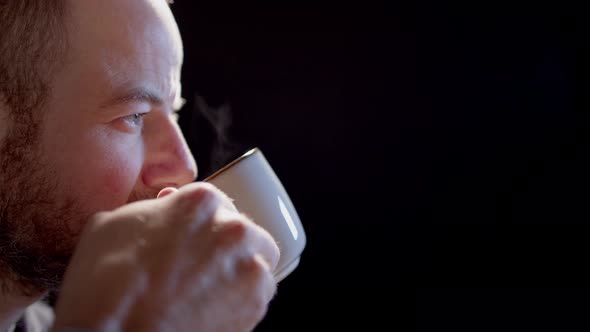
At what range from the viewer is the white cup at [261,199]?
819mm

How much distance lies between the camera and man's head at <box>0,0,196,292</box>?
847mm

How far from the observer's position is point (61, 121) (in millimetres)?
855

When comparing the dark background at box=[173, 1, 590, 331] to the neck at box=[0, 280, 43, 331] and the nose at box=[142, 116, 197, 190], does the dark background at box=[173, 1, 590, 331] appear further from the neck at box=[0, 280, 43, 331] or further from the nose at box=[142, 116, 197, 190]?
the neck at box=[0, 280, 43, 331]

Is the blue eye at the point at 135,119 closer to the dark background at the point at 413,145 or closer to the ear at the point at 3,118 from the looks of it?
the ear at the point at 3,118

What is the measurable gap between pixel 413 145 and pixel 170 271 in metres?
1.00

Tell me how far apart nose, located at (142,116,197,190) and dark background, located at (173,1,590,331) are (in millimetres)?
517

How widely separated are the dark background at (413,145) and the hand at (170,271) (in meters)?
0.87

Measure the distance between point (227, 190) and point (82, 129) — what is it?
277 mm

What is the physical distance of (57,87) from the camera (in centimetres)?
86

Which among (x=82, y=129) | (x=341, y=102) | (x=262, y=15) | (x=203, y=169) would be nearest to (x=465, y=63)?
(x=341, y=102)

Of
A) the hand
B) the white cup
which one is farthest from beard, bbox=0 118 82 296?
the hand

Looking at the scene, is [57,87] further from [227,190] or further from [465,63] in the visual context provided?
[465,63]

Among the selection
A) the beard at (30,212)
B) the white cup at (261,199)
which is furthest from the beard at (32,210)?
the white cup at (261,199)

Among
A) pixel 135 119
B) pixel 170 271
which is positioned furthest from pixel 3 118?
pixel 170 271
